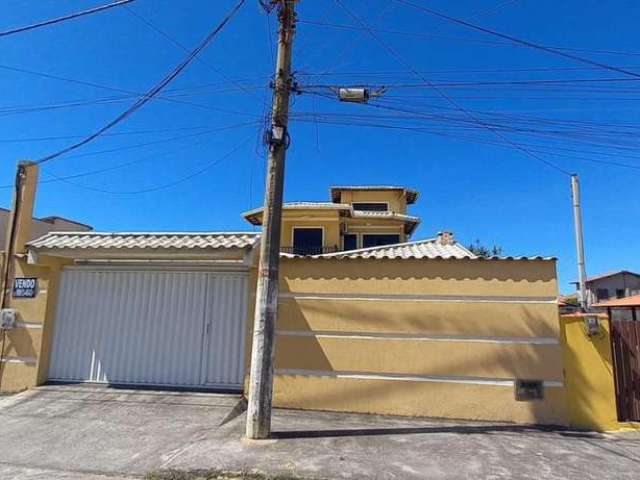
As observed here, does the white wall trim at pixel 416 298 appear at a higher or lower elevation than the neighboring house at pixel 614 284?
lower

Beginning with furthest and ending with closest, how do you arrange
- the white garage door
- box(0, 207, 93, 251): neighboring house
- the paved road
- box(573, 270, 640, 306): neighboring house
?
box(573, 270, 640, 306): neighboring house < box(0, 207, 93, 251): neighboring house < the white garage door < the paved road

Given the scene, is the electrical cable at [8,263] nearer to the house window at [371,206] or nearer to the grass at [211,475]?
the grass at [211,475]

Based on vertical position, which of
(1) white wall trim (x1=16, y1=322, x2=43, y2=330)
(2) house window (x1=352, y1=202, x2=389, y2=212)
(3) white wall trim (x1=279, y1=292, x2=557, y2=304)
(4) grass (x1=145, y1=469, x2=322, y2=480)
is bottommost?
(4) grass (x1=145, y1=469, x2=322, y2=480)

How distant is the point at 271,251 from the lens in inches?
236

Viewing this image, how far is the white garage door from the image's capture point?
26.0ft

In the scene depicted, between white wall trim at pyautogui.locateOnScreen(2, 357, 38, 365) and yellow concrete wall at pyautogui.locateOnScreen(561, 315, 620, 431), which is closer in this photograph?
yellow concrete wall at pyautogui.locateOnScreen(561, 315, 620, 431)

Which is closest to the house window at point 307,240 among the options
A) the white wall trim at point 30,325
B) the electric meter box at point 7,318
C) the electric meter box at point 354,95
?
the white wall trim at point 30,325

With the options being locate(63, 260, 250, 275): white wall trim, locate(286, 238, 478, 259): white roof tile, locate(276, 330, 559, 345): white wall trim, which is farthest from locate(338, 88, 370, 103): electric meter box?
locate(276, 330, 559, 345): white wall trim

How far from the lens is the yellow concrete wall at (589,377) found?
21.9 ft

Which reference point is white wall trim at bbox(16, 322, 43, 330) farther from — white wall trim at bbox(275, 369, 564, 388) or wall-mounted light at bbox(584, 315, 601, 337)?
wall-mounted light at bbox(584, 315, 601, 337)

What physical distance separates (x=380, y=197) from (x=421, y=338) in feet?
65.2

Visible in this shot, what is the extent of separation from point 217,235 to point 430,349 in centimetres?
460

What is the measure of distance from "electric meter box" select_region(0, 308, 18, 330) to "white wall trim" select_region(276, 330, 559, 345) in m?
5.27

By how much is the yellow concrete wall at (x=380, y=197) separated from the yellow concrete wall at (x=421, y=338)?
19.2 meters
